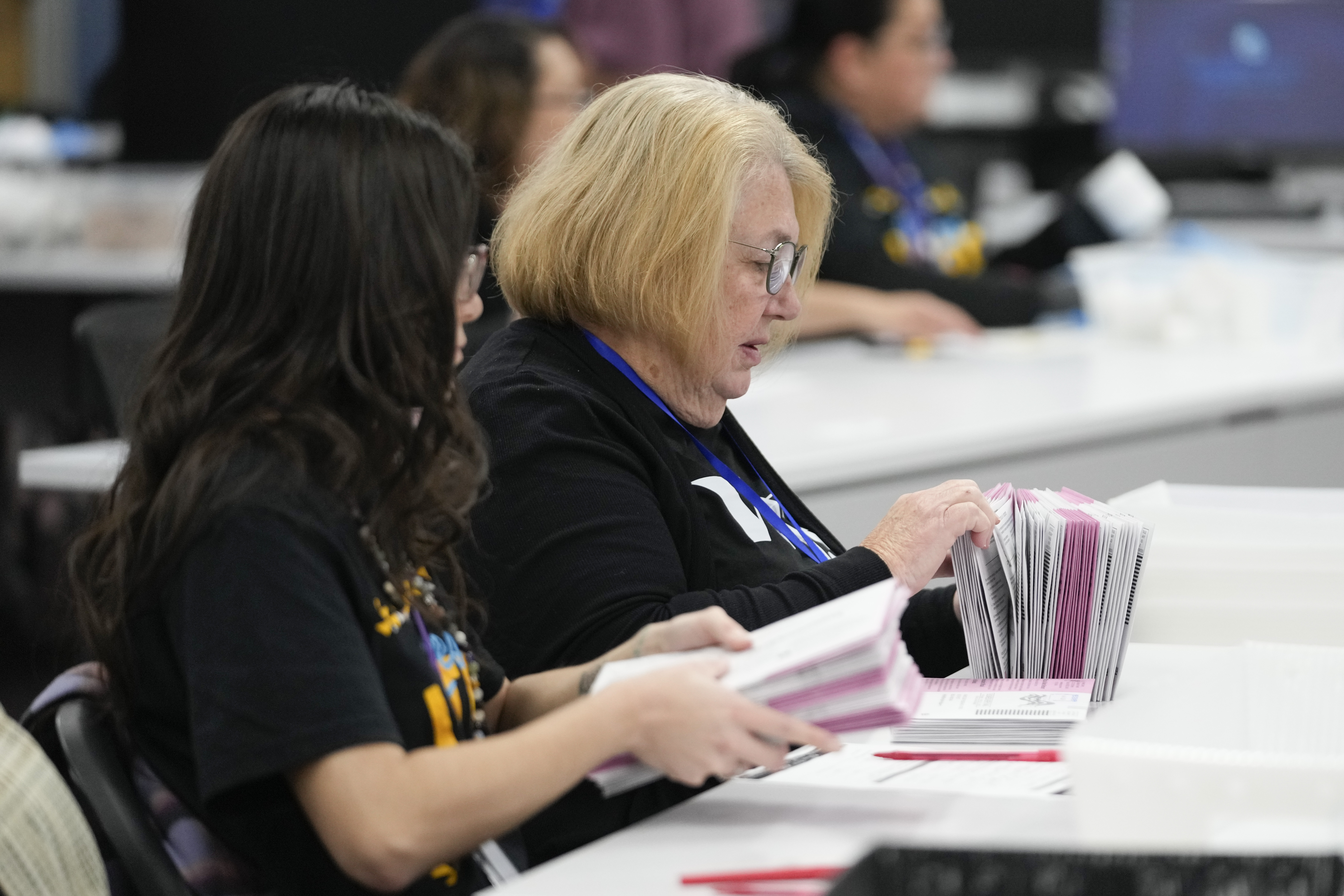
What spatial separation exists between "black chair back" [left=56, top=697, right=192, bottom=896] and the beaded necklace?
229mm

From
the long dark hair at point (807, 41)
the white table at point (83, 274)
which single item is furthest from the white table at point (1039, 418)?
the white table at point (83, 274)

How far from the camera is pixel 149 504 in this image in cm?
115

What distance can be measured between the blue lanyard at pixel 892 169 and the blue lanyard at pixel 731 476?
218 cm

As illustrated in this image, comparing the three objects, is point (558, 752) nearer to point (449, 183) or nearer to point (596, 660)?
point (596, 660)

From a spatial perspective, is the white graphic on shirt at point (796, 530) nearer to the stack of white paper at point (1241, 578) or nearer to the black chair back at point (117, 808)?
the stack of white paper at point (1241, 578)

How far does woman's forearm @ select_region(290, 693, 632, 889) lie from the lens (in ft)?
3.47

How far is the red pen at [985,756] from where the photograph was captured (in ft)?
4.29

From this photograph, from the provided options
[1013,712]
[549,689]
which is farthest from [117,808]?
[1013,712]

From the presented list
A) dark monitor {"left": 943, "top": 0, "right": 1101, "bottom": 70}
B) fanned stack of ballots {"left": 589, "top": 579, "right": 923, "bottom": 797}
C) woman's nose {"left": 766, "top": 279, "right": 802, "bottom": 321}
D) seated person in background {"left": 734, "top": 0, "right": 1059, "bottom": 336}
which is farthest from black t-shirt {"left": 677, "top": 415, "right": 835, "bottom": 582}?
dark monitor {"left": 943, "top": 0, "right": 1101, "bottom": 70}

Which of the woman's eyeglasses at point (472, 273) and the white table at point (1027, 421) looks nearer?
the woman's eyeglasses at point (472, 273)

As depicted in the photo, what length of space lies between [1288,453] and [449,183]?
8.01ft

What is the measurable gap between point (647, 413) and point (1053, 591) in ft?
1.41

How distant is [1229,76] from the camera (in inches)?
190

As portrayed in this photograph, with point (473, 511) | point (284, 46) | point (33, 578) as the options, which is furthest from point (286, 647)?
point (284, 46)
